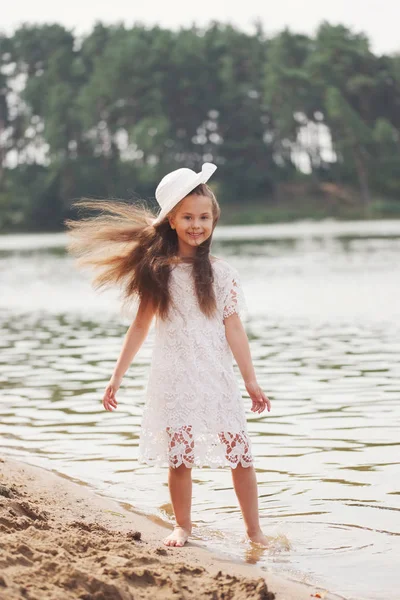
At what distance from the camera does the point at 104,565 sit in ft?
12.6

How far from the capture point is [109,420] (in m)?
7.79

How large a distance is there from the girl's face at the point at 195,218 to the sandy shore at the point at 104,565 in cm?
128

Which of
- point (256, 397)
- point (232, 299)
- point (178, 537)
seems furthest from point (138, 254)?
point (178, 537)

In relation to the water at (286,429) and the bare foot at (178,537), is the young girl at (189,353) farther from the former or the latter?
the water at (286,429)

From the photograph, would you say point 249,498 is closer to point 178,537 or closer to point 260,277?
point 178,537

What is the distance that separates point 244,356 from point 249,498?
0.61 metres

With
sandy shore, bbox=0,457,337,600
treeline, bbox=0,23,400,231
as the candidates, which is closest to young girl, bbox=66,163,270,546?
sandy shore, bbox=0,457,337,600

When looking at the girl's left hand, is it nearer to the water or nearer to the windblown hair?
the windblown hair

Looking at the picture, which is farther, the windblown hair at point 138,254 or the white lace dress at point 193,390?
the windblown hair at point 138,254

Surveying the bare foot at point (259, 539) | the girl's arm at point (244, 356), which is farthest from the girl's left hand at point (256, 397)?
the bare foot at point (259, 539)

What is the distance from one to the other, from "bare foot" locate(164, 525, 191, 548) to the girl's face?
1.23 m

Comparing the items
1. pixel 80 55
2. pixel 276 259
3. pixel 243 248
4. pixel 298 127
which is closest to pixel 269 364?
pixel 276 259

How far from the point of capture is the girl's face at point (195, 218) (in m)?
4.89

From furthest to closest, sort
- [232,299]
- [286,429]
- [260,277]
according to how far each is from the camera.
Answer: [260,277] < [286,429] < [232,299]
